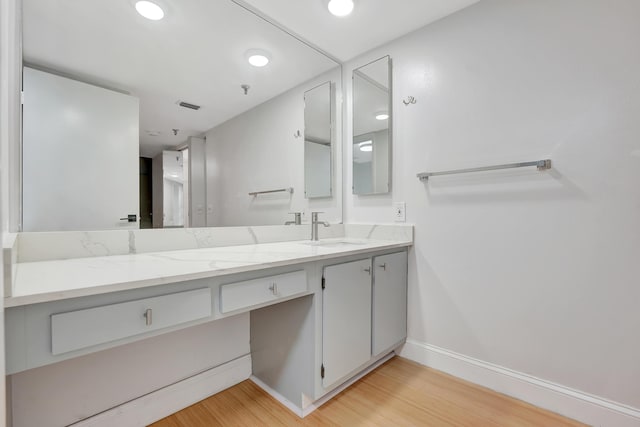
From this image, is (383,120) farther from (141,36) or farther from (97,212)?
(97,212)

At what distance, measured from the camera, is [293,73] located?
6.62 ft

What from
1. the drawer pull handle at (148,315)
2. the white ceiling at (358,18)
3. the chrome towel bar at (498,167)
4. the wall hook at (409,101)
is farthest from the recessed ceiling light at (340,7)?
the drawer pull handle at (148,315)

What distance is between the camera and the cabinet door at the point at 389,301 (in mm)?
1666

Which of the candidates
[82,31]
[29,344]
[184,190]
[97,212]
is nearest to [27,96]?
[82,31]

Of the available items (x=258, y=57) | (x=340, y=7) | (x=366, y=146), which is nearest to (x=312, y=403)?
(x=366, y=146)

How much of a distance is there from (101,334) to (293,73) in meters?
1.79

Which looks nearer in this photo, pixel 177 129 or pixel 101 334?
A: pixel 101 334

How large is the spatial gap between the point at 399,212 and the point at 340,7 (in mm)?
1249

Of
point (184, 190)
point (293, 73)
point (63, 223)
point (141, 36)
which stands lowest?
point (63, 223)

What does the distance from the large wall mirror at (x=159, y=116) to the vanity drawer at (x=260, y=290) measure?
57cm

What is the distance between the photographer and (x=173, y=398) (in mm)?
1396

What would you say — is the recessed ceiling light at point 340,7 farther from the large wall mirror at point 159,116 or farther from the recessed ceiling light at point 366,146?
the recessed ceiling light at point 366,146

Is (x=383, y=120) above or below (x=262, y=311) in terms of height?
above

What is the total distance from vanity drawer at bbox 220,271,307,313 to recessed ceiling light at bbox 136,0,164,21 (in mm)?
1222
